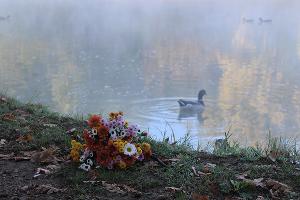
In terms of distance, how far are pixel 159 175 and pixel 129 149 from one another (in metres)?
0.34

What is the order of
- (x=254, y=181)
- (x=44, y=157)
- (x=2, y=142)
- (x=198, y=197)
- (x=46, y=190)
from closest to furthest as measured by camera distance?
1. (x=198, y=197)
2. (x=46, y=190)
3. (x=254, y=181)
4. (x=44, y=157)
5. (x=2, y=142)

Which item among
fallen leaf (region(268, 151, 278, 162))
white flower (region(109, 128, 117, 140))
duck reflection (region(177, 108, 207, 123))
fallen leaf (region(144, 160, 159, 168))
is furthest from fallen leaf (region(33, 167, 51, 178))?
duck reflection (region(177, 108, 207, 123))

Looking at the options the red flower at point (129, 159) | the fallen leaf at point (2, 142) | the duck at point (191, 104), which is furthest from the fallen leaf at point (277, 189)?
the duck at point (191, 104)

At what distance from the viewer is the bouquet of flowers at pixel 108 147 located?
418 centimetres

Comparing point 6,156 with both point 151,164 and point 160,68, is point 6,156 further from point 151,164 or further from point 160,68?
point 160,68

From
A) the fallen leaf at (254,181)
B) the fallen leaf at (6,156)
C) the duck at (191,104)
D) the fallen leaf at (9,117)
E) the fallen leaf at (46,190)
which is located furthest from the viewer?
the duck at (191,104)

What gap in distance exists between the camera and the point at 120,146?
4188mm

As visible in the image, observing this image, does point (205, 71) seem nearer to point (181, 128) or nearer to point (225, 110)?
point (225, 110)

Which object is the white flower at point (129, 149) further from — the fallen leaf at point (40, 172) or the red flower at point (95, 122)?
the fallen leaf at point (40, 172)

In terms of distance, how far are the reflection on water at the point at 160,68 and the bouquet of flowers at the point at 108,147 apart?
18.9 feet

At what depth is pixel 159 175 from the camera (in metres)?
4.11

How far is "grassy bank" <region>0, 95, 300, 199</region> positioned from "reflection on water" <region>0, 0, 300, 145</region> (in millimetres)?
5357

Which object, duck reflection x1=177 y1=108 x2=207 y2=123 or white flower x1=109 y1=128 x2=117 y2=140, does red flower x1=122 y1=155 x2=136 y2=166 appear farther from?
duck reflection x1=177 y1=108 x2=207 y2=123

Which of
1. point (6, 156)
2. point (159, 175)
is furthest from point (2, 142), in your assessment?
point (159, 175)
